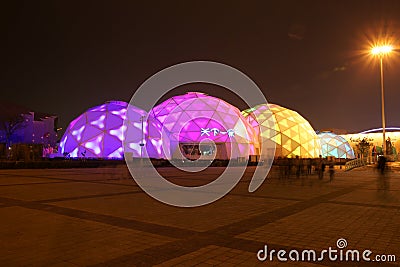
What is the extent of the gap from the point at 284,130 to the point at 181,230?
5045 centimetres

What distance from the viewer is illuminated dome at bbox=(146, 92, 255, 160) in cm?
4472

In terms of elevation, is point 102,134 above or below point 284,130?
below

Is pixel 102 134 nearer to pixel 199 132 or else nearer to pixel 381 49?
pixel 199 132

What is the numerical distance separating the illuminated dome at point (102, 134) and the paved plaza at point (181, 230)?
92.0 feet

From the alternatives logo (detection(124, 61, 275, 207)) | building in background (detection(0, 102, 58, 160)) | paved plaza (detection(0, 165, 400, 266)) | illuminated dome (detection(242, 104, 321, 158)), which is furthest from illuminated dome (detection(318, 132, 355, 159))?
paved plaza (detection(0, 165, 400, 266))

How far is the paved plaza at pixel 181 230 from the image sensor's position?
471 cm

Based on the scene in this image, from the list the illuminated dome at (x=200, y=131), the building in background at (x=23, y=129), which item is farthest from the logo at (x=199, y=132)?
the building in background at (x=23, y=129)

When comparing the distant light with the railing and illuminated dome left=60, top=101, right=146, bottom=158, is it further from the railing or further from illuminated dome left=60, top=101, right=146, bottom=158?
illuminated dome left=60, top=101, right=146, bottom=158

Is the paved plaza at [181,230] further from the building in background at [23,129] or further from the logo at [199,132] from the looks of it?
the building in background at [23,129]

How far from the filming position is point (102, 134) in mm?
38719

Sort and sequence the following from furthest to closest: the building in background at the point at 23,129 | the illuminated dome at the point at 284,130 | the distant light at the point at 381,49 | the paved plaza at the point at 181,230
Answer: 1. the illuminated dome at the point at 284,130
2. the building in background at the point at 23,129
3. the distant light at the point at 381,49
4. the paved plaza at the point at 181,230

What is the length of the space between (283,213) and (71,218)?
4679 mm

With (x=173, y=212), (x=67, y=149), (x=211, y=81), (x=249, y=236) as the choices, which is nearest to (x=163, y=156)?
(x=67, y=149)

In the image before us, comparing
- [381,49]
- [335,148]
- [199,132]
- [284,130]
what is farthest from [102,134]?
[335,148]
